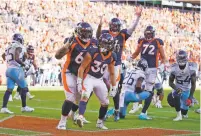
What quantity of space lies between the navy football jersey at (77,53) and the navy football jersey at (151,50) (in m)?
3.22

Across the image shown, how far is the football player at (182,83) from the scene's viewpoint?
37.4 feet

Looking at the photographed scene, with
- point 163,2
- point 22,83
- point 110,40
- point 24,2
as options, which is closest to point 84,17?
point 24,2

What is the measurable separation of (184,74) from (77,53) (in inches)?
136

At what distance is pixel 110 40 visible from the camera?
359 inches

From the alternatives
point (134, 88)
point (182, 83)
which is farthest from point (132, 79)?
point (182, 83)

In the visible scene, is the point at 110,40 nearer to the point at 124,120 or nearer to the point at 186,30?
the point at 124,120

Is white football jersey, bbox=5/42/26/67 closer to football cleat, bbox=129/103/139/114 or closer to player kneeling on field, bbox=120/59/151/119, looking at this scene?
player kneeling on field, bbox=120/59/151/119

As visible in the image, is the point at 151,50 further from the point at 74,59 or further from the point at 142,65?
the point at 74,59

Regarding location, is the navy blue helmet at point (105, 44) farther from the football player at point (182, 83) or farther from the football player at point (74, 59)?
the football player at point (182, 83)

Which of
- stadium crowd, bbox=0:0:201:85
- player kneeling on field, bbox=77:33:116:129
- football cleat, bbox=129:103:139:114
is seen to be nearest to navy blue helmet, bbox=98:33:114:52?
player kneeling on field, bbox=77:33:116:129

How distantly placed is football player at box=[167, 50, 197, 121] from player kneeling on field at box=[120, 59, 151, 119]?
60cm

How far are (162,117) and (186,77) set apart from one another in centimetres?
106

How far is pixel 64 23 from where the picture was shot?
3312cm

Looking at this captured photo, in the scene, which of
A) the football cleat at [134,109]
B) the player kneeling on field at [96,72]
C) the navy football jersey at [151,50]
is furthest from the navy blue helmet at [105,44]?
the football cleat at [134,109]
